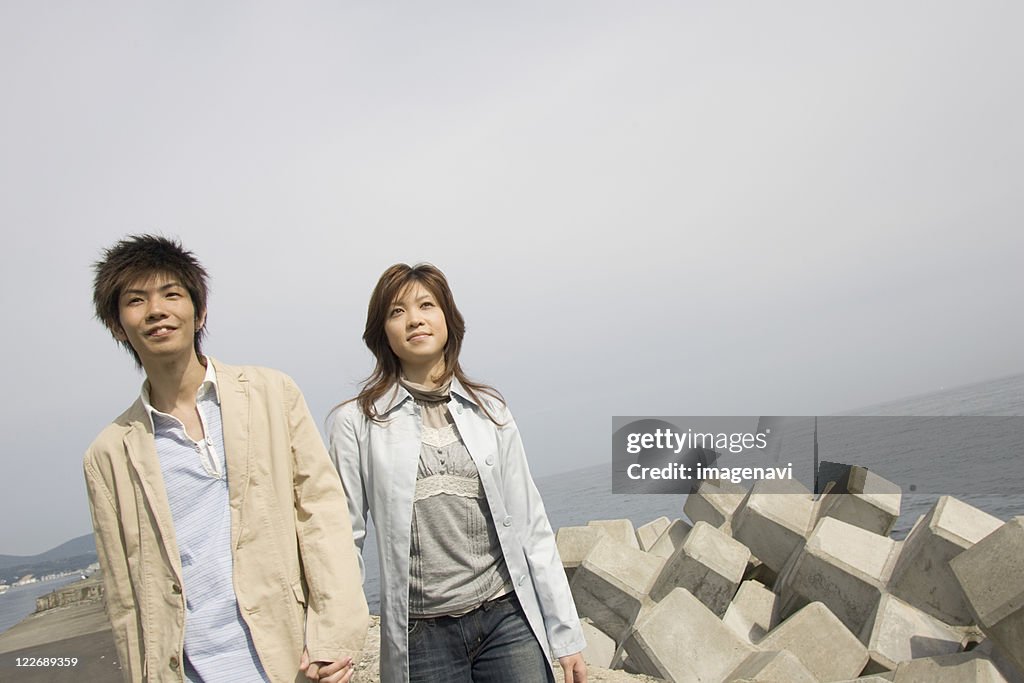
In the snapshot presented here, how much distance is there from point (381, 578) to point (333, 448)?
38 centimetres

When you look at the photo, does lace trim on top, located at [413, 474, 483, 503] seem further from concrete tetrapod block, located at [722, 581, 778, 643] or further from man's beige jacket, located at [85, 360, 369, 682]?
concrete tetrapod block, located at [722, 581, 778, 643]

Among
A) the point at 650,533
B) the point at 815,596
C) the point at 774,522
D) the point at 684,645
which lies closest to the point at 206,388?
the point at 684,645

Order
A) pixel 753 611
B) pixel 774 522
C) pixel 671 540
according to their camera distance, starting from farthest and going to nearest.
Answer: pixel 671 540 → pixel 774 522 → pixel 753 611

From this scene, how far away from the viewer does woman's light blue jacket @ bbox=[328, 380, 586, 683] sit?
6.46 ft

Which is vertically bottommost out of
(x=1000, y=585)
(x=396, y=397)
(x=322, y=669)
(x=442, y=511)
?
(x=1000, y=585)

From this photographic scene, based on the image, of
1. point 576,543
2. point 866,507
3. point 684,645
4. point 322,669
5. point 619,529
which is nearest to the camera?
point 322,669

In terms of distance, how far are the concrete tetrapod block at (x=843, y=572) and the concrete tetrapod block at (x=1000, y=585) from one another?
3.56 ft

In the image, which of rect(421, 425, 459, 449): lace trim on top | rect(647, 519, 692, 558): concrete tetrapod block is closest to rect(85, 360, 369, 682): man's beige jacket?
rect(421, 425, 459, 449): lace trim on top

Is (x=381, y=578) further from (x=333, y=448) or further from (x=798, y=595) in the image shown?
(x=798, y=595)

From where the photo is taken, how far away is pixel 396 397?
83.5 inches

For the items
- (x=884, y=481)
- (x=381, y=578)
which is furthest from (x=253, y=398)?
(x=884, y=481)

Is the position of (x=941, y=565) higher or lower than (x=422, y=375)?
lower

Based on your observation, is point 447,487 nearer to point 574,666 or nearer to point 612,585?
point 574,666

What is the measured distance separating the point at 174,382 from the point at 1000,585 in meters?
3.72
